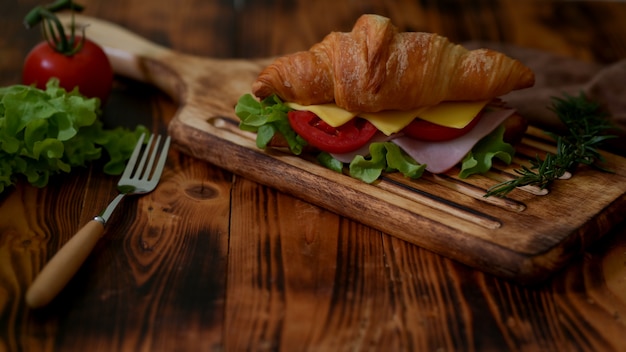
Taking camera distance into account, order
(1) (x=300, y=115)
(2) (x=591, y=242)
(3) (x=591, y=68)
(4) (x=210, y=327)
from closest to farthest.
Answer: (4) (x=210, y=327) → (2) (x=591, y=242) → (1) (x=300, y=115) → (3) (x=591, y=68)

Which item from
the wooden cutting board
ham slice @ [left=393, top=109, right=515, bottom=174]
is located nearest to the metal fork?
the wooden cutting board

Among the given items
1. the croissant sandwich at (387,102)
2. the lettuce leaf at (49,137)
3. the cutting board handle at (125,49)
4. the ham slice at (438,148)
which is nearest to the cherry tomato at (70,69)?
the lettuce leaf at (49,137)

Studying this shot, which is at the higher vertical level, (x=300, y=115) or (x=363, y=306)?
(x=300, y=115)

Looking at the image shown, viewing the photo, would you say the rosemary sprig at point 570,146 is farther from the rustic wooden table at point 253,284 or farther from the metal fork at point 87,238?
the metal fork at point 87,238

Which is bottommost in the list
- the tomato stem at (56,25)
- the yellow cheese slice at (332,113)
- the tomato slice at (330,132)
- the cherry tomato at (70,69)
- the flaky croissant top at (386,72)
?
the cherry tomato at (70,69)

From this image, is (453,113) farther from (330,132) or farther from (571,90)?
(571,90)

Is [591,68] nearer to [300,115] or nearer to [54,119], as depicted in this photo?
[300,115]

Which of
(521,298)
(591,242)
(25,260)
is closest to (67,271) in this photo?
(25,260)

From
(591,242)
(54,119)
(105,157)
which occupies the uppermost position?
(591,242)
